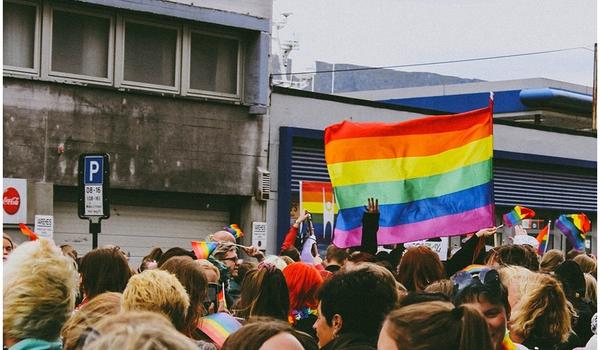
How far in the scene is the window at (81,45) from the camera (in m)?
20.8

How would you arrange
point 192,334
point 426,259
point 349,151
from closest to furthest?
point 192,334, point 426,259, point 349,151

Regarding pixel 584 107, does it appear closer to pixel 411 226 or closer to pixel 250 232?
pixel 250 232

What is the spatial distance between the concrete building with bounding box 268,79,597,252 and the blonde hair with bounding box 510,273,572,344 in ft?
53.2

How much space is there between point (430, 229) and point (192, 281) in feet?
18.2

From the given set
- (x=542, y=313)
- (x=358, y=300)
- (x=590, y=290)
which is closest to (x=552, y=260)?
(x=590, y=290)

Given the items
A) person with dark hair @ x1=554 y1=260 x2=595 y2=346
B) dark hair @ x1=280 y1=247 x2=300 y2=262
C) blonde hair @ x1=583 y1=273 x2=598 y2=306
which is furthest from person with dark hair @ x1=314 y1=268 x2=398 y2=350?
dark hair @ x1=280 y1=247 x2=300 y2=262

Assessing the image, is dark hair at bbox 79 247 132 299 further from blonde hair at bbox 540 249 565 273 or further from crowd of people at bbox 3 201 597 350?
blonde hair at bbox 540 249 565 273

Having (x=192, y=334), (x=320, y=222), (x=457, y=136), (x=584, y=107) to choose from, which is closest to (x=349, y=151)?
(x=457, y=136)

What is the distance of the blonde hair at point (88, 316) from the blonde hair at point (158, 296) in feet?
0.22

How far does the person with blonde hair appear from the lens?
23.5 feet

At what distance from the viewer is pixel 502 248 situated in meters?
10.6

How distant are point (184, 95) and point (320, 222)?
3.62 m

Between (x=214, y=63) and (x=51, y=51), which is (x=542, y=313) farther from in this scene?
(x=214, y=63)

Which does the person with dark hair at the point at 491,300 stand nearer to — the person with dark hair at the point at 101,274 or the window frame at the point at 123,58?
the person with dark hair at the point at 101,274
